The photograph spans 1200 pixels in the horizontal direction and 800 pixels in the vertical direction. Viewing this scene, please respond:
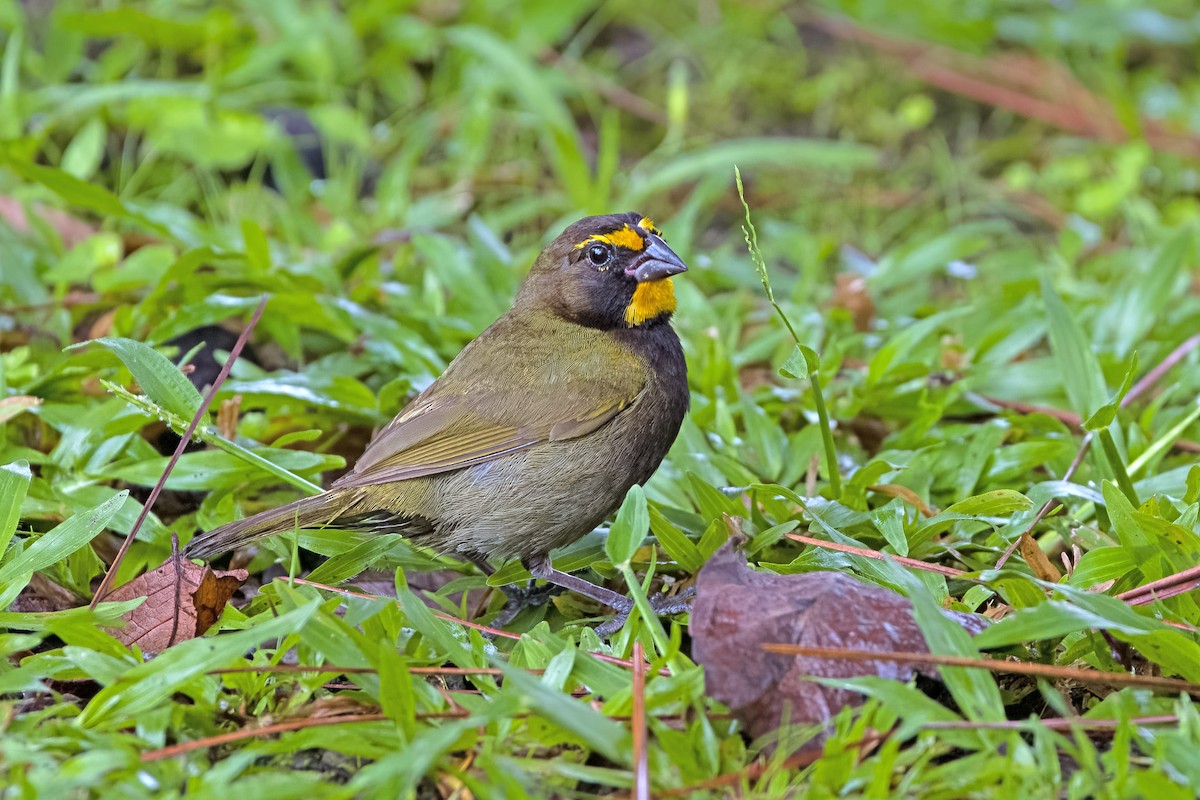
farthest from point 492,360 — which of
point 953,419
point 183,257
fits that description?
point 953,419

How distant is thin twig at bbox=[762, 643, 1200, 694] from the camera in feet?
8.07

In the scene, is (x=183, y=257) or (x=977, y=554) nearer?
(x=977, y=554)

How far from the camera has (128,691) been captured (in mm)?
2484

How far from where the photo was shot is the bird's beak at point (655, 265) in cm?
367

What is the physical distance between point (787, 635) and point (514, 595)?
1.07 meters

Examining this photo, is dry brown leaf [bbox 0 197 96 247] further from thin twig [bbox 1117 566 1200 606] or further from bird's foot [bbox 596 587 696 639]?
thin twig [bbox 1117 566 1200 606]

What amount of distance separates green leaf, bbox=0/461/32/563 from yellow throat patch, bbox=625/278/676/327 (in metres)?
1.72

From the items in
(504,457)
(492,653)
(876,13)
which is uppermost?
(876,13)

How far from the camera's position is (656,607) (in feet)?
10.2

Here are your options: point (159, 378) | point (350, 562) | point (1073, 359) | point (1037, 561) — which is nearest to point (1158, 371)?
point (1073, 359)

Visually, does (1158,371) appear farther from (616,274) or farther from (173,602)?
(173,602)

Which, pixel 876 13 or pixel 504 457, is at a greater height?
pixel 876 13

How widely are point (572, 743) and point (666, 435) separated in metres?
1.15

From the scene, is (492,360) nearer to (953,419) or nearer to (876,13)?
(953,419)
